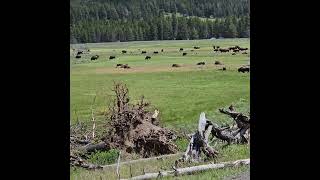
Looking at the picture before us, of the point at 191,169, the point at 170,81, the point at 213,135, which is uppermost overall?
the point at 170,81

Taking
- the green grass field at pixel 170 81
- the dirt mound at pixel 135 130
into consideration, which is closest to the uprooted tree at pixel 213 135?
the green grass field at pixel 170 81

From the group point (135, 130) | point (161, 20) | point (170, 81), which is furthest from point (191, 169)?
point (161, 20)

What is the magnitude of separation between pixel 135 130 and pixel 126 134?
0.15 m

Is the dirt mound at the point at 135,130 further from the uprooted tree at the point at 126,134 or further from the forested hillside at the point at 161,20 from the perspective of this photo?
the forested hillside at the point at 161,20

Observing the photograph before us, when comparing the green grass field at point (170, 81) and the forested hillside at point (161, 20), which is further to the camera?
the green grass field at point (170, 81)

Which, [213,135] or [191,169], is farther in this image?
[213,135]

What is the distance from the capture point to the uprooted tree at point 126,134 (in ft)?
19.2

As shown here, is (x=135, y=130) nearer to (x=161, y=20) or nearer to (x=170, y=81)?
(x=170, y=81)

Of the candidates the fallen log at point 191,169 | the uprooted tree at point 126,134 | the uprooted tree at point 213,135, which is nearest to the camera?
the fallen log at point 191,169

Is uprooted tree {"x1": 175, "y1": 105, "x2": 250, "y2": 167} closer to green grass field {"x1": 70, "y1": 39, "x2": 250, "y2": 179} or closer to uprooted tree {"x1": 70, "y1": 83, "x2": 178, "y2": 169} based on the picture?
green grass field {"x1": 70, "y1": 39, "x2": 250, "y2": 179}

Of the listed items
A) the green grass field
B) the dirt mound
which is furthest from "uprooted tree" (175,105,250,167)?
the dirt mound

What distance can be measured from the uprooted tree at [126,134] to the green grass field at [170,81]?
0.12 metres

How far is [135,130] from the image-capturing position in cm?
603
